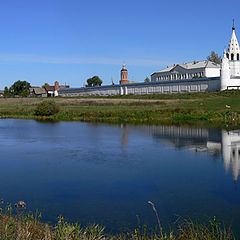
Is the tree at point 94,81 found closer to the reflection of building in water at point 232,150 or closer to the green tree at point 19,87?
the green tree at point 19,87

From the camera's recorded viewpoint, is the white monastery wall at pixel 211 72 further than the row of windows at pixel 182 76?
No

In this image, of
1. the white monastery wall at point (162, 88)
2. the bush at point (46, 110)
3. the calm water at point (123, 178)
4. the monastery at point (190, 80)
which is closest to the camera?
the calm water at point (123, 178)

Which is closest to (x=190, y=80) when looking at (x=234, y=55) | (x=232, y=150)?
(x=234, y=55)

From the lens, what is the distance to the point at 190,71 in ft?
303

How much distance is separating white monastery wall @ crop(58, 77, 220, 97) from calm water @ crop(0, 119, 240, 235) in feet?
145

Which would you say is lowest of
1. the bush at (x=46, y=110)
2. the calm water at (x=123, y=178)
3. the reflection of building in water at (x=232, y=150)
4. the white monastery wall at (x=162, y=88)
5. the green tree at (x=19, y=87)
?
the reflection of building in water at (x=232, y=150)

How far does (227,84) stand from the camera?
203 ft

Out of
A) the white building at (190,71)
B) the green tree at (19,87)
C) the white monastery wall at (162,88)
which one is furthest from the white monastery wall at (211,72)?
the green tree at (19,87)

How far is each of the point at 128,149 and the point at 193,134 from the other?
7.10 metres

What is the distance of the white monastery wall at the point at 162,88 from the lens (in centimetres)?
6469

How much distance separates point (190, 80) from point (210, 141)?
4780cm

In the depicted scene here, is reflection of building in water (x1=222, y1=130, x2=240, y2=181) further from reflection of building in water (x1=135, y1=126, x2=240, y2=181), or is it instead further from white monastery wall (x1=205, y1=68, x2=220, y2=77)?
white monastery wall (x1=205, y1=68, x2=220, y2=77)

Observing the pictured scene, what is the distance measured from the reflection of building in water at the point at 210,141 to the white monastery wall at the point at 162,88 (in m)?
39.2

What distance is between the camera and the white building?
284ft
